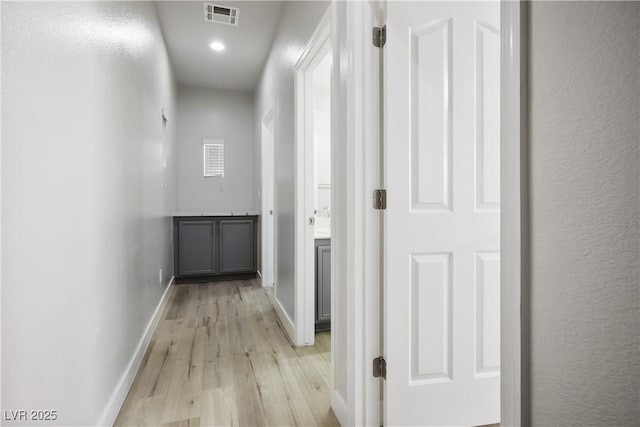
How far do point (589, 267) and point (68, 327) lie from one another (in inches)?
57.1

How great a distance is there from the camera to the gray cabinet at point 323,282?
2750 millimetres

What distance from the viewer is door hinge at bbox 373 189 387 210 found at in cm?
146

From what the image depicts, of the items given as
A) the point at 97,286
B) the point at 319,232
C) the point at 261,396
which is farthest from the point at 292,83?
the point at 261,396

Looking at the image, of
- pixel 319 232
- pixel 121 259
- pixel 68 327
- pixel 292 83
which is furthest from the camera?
pixel 319 232

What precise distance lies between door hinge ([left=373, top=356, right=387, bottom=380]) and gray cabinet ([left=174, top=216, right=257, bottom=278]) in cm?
351

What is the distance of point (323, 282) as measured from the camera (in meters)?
2.76

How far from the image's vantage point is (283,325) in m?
2.95

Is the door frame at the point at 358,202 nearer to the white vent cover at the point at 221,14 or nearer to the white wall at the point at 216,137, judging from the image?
the white vent cover at the point at 221,14

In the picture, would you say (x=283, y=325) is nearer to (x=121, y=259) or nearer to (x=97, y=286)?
(x=121, y=259)

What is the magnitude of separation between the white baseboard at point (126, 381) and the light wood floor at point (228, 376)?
4cm

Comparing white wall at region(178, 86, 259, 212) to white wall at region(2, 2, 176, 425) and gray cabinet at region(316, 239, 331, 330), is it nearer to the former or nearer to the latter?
gray cabinet at region(316, 239, 331, 330)

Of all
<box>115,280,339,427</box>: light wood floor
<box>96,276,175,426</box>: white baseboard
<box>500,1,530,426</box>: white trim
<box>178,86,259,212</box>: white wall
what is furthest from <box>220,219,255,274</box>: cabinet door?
<box>500,1,530,426</box>: white trim

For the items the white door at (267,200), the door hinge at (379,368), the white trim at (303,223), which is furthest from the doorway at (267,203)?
the door hinge at (379,368)

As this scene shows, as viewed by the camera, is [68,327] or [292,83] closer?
[68,327]
